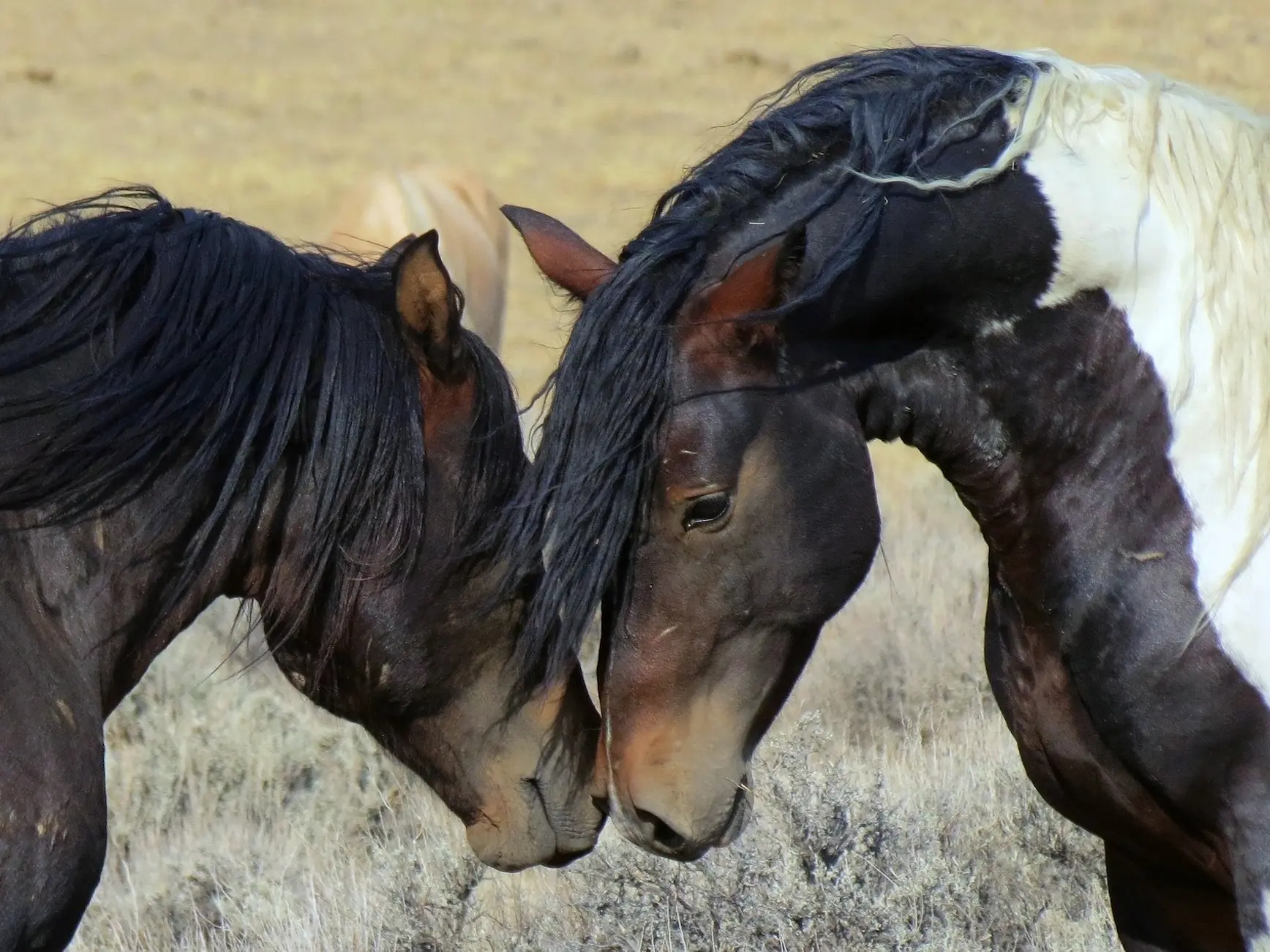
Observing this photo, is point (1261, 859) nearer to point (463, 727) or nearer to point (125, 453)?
point (463, 727)

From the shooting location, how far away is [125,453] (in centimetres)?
236

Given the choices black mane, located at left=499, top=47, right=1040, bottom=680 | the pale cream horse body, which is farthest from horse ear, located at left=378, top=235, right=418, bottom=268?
the pale cream horse body

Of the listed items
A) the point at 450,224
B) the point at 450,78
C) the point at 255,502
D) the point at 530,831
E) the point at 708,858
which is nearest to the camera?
the point at 255,502

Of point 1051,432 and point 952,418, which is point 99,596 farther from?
point 1051,432

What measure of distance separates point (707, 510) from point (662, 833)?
551 millimetres

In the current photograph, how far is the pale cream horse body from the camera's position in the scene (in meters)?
9.82

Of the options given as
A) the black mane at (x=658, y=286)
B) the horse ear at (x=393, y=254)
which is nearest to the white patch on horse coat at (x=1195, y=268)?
the black mane at (x=658, y=286)

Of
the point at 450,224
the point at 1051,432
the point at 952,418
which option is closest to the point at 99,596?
the point at 952,418

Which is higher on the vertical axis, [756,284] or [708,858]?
[756,284]

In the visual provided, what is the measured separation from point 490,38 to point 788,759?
23751mm

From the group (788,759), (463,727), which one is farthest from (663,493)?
(788,759)

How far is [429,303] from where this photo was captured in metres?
2.50

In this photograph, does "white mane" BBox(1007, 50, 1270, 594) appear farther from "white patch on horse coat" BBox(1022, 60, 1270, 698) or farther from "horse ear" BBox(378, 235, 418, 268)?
"horse ear" BBox(378, 235, 418, 268)

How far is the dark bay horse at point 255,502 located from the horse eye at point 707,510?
0.34 metres
